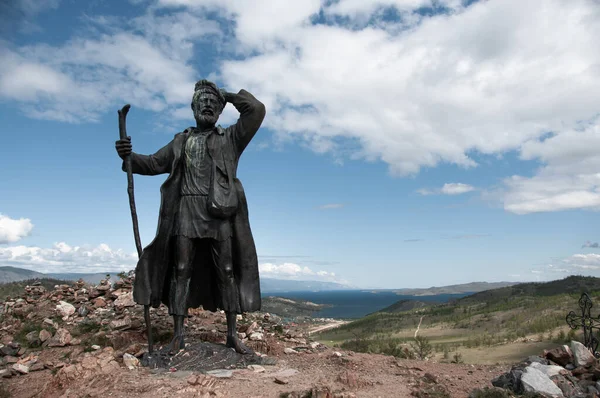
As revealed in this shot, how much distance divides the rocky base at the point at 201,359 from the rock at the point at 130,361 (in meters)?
0.08

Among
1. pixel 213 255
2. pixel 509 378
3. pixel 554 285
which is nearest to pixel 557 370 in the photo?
pixel 509 378

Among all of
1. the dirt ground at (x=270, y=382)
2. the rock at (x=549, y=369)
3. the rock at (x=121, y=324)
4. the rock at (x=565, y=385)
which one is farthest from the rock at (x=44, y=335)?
the rock at (x=565, y=385)

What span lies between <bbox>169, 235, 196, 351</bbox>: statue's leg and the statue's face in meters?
1.72

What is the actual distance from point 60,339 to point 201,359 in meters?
3.16

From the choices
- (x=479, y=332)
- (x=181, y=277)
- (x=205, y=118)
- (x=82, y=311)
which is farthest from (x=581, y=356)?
(x=479, y=332)

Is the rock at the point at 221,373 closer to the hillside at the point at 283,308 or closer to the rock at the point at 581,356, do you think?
the rock at the point at 581,356

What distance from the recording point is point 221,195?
6.22 metres

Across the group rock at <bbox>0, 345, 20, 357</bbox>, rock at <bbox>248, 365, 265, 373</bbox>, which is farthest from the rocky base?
rock at <bbox>0, 345, 20, 357</bbox>

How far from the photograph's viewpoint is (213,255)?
6348mm

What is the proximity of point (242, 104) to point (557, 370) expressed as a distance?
204 inches

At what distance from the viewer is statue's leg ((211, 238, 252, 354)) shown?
6.28m

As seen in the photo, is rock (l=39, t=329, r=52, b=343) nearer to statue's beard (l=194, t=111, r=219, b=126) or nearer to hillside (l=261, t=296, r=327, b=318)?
statue's beard (l=194, t=111, r=219, b=126)

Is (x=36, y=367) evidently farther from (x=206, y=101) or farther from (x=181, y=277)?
(x=206, y=101)

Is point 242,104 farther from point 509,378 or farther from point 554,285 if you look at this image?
point 554,285
